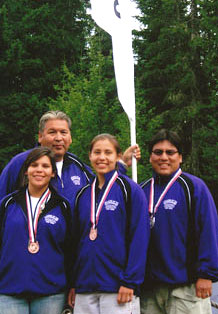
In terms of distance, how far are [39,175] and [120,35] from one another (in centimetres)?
187

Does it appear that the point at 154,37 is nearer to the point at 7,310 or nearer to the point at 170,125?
the point at 170,125

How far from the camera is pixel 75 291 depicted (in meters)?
3.37

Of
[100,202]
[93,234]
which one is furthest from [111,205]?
[93,234]

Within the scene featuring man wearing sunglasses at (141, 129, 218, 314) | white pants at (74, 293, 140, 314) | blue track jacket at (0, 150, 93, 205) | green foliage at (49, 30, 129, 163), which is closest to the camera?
white pants at (74, 293, 140, 314)

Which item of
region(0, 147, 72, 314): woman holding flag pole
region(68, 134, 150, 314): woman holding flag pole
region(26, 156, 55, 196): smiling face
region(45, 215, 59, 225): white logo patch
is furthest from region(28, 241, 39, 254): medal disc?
region(26, 156, 55, 196): smiling face

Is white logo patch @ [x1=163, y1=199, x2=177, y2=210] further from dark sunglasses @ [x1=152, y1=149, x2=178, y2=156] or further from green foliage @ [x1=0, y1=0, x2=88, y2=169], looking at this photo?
green foliage @ [x1=0, y1=0, x2=88, y2=169]

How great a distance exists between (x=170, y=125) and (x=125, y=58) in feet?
63.5

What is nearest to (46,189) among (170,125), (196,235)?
(196,235)

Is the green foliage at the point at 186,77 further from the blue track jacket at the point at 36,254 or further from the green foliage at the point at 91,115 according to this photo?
the blue track jacket at the point at 36,254

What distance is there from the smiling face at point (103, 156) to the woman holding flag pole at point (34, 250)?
39 cm

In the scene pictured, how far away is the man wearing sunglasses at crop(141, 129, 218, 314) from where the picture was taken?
134 inches

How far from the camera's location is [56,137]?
165 inches

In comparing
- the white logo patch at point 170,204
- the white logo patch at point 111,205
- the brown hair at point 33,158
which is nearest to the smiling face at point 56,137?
the brown hair at point 33,158

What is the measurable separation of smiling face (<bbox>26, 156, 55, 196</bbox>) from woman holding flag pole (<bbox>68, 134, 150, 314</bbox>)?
0.39 m
